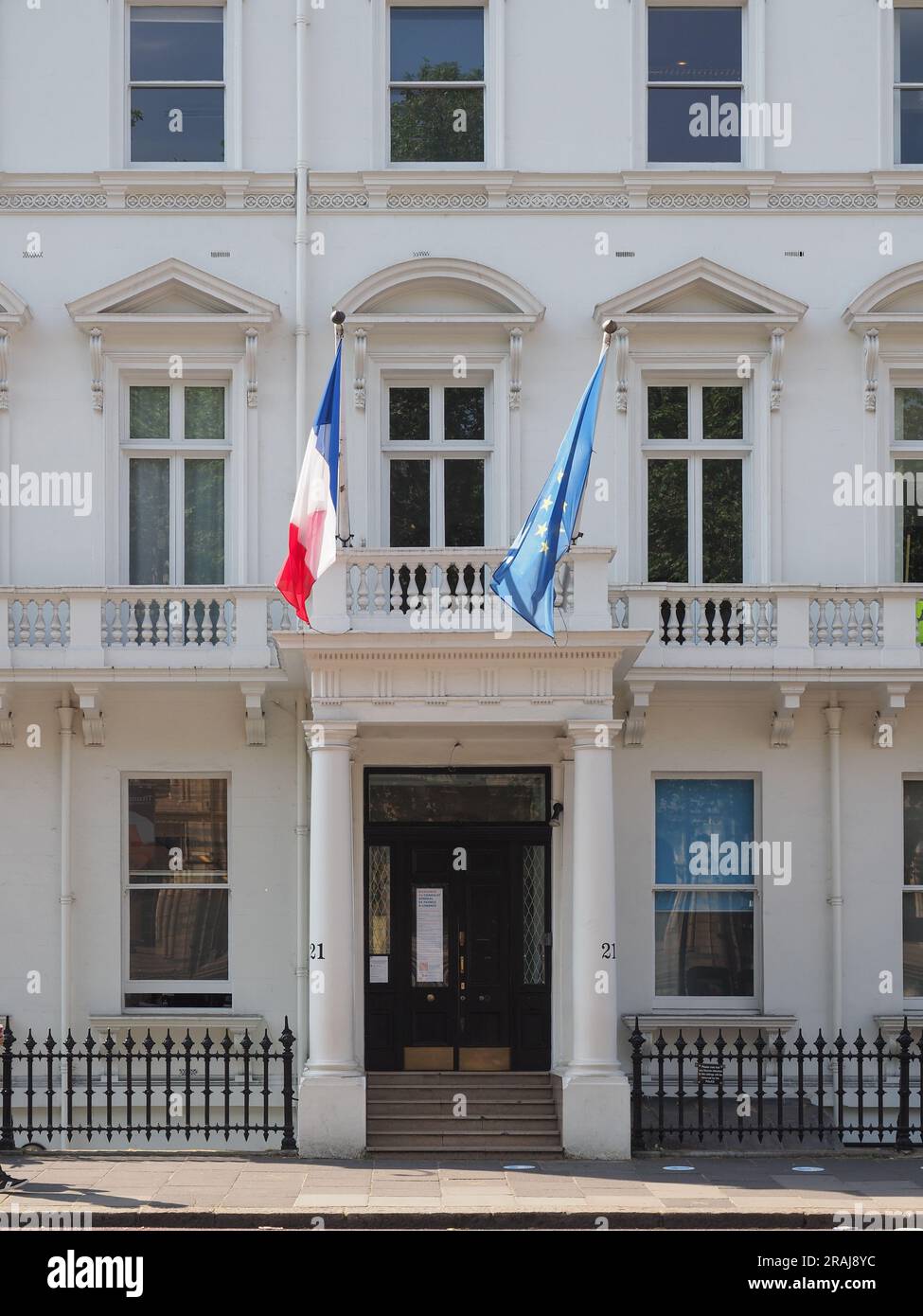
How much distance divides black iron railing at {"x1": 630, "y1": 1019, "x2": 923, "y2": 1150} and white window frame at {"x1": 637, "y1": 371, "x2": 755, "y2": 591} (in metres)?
5.42

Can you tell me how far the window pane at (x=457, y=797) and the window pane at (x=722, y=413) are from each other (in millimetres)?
4544

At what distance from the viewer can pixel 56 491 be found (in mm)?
17734

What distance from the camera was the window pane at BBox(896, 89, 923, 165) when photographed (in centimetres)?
1834

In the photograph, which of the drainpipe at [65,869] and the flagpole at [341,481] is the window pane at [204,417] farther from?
the drainpipe at [65,869]

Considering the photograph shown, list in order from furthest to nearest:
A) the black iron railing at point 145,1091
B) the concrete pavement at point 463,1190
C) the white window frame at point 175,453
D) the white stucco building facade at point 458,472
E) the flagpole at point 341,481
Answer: the white window frame at point 175,453 → the white stucco building facade at point 458,472 → the black iron railing at point 145,1091 → the flagpole at point 341,481 → the concrete pavement at point 463,1190

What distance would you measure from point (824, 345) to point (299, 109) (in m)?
6.70

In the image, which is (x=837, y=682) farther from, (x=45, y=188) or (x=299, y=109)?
(x=45, y=188)

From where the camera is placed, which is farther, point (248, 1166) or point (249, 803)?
point (249, 803)

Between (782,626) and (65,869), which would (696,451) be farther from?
(65,869)

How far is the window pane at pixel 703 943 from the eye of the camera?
17703 mm

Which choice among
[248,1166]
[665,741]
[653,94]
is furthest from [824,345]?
[248,1166]

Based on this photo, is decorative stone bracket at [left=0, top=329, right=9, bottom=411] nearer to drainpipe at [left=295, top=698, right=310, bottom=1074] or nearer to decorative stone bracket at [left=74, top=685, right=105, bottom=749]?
decorative stone bracket at [left=74, top=685, right=105, bottom=749]

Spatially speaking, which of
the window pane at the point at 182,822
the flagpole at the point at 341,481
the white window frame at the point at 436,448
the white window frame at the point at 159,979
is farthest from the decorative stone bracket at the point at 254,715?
the white window frame at the point at 436,448

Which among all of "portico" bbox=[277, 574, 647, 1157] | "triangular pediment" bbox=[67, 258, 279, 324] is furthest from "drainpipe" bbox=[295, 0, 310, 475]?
"portico" bbox=[277, 574, 647, 1157]
